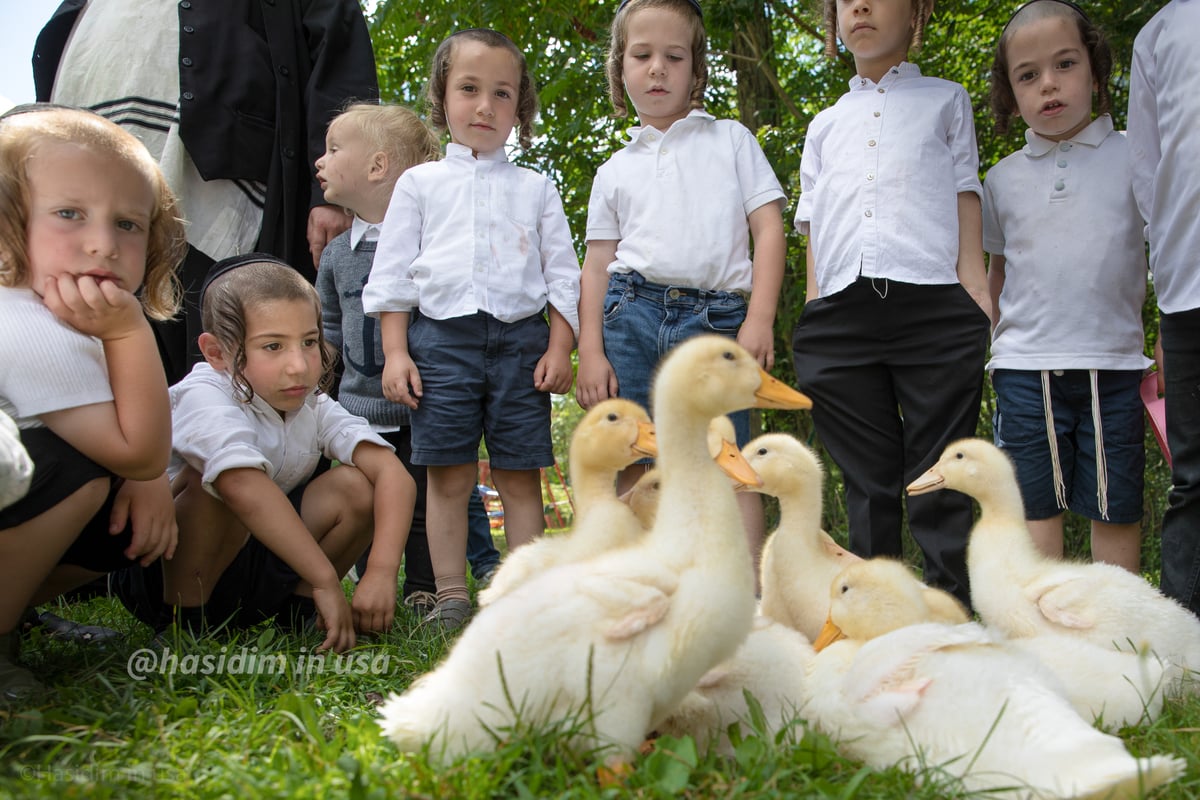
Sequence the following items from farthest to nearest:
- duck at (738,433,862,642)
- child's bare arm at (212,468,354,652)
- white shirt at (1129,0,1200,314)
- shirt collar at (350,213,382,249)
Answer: shirt collar at (350,213,382,249)
white shirt at (1129,0,1200,314)
child's bare arm at (212,468,354,652)
duck at (738,433,862,642)

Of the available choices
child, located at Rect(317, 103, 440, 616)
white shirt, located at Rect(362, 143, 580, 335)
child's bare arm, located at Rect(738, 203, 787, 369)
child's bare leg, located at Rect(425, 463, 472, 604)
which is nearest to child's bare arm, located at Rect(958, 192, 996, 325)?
child's bare arm, located at Rect(738, 203, 787, 369)

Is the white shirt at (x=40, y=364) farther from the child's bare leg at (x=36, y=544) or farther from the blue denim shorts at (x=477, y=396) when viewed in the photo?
the blue denim shorts at (x=477, y=396)

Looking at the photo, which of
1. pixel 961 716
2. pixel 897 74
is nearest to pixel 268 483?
pixel 961 716

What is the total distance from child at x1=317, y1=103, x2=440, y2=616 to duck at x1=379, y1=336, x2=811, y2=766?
2.29m

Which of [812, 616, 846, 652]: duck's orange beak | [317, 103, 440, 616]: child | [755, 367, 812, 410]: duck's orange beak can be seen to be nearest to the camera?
[755, 367, 812, 410]: duck's orange beak

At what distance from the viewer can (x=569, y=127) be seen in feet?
22.4

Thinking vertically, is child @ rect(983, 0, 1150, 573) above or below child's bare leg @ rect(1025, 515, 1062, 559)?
above

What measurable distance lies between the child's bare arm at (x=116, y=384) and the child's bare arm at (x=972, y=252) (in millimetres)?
2884

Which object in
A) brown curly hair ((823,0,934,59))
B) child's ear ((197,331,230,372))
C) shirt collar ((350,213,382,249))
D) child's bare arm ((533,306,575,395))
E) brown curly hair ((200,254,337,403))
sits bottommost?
child's bare arm ((533,306,575,395))

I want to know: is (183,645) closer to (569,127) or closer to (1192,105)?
(1192,105)

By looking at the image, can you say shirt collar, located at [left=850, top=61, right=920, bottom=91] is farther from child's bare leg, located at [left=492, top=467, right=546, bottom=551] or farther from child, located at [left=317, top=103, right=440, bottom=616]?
child, located at [left=317, top=103, right=440, bottom=616]

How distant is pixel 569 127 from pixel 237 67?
3.03 meters

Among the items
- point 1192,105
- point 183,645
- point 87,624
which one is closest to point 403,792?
point 183,645

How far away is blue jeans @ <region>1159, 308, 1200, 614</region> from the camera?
3184 mm
